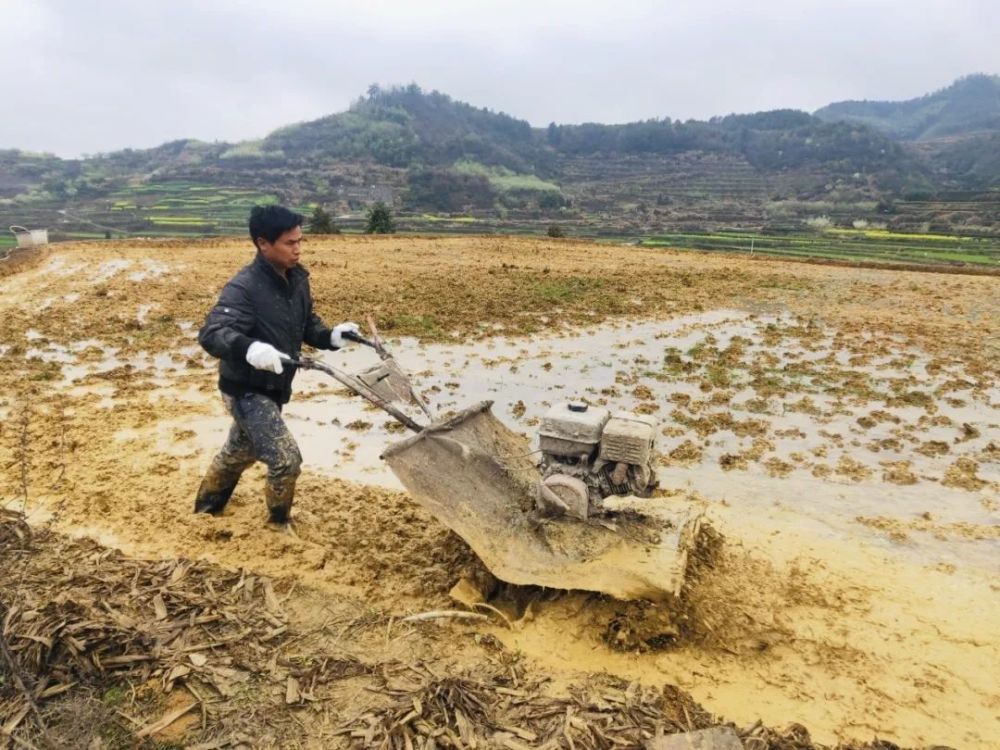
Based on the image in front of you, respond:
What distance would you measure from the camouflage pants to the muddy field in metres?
0.36

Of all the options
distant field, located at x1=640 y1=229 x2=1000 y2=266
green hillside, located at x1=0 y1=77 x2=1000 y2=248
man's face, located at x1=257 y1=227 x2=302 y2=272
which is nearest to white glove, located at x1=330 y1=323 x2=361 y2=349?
man's face, located at x1=257 y1=227 x2=302 y2=272

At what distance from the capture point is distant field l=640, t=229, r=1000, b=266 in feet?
94.5

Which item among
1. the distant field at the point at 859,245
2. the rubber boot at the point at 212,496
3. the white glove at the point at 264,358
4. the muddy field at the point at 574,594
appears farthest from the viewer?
the distant field at the point at 859,245

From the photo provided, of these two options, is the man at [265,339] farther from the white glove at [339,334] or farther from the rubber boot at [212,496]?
the rubber boot at [212,496]

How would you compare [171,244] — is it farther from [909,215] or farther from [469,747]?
[909,215]

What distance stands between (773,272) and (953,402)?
1234cm

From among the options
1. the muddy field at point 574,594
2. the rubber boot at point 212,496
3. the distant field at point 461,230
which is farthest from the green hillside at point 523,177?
the rubber boot at point 212,496

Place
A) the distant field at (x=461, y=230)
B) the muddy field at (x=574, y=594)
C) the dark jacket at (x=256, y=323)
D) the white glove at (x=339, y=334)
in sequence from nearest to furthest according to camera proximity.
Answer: the muddy field at (x=574, y=594) → the dark jacket at (x=256, y=323) → the white glove at (x=339, y=334) → the distant field at (x=461, y=230)

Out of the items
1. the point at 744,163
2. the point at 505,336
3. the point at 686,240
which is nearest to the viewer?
the point at 505,336

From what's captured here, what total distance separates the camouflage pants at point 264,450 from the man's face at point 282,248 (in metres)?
0.95

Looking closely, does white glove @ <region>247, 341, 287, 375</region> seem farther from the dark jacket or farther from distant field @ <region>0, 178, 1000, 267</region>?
distant field @ <region>0, 178, 1000, 267</region>

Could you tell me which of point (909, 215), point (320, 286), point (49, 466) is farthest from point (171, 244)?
point (909, 215)

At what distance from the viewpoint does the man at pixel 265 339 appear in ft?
13.8

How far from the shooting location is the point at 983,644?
13.1 feet
